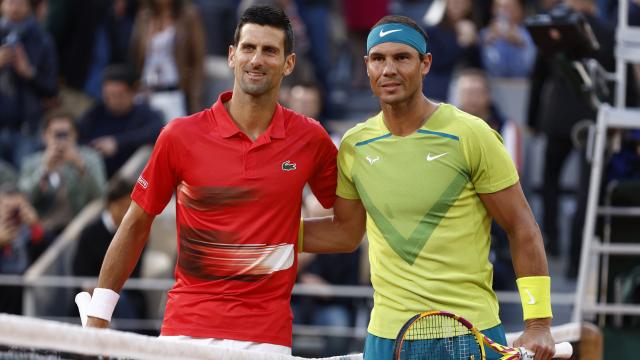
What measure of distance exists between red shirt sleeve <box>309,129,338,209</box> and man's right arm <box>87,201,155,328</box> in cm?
78

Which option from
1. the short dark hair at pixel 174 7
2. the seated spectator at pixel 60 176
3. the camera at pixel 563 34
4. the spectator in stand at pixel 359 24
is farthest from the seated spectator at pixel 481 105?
the seated spectator at pixel 60 176

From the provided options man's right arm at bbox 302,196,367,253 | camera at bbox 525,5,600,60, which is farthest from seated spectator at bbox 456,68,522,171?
man's right arm at bbox 302,196,367,253

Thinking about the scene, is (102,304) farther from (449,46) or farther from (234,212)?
(449,46)

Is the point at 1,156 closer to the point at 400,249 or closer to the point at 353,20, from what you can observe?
the point at 353,20

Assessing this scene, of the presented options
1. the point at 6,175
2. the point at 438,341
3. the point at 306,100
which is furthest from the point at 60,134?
the point at 438,341

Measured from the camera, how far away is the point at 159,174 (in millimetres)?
5828

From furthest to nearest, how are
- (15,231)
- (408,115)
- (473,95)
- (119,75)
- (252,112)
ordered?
(119,75) → (15,231) → (473,95) → (252,112) → (408,115)

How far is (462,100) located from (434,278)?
533cm

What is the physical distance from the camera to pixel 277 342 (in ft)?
19.0

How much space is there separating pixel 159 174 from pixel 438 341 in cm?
143

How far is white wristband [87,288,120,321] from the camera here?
5684mm

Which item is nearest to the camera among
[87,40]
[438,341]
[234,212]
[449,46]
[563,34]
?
[438,341]

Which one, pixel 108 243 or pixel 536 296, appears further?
pixel 108 243

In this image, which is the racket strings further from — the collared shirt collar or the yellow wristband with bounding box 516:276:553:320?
the collared shirt collar
